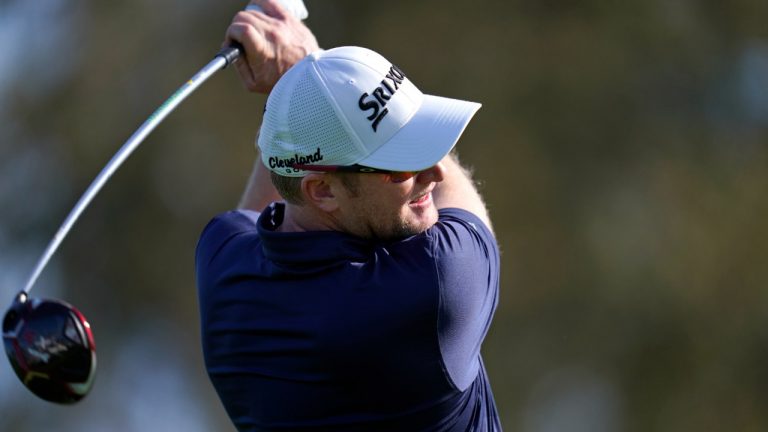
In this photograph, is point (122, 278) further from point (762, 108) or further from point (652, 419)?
point (762, 108)

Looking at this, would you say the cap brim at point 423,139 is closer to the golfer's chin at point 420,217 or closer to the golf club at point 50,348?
the golfer's chin at point 420,217

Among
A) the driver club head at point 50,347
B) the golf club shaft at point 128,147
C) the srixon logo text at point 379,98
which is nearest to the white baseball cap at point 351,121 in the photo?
the srixon logo text at point 379,98

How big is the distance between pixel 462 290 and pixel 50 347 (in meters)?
0.95

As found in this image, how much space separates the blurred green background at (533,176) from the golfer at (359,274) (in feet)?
28.9

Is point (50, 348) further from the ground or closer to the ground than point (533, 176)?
further from the ground

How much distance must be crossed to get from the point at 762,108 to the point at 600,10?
1.96m

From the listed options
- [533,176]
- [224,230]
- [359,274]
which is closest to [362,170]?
[359,274]

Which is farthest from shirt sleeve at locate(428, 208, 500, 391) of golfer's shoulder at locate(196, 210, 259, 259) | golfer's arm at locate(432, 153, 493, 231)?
golfer's shoulder at locate(196, 210, 259, 259)

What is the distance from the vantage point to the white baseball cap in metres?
3.24

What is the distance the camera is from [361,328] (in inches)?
125

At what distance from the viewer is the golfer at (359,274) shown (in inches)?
125

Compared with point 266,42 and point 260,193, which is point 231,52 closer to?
point 266,42

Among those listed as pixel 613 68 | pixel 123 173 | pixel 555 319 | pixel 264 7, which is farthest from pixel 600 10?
pixel 264 7

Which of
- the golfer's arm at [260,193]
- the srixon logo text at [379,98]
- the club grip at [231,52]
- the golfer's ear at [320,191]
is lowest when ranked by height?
the golfer's arm at [260,193]
